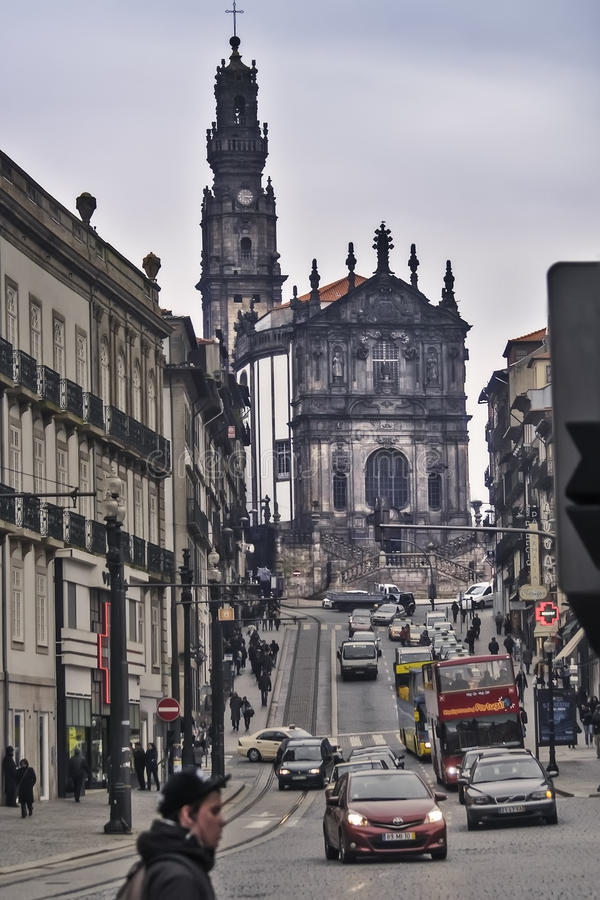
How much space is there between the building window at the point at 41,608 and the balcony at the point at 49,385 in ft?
15.7

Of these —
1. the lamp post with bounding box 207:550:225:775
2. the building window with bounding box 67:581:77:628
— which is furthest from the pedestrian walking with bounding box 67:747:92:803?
the building window with bounding box 67:581:77:628

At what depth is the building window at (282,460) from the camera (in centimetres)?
18738

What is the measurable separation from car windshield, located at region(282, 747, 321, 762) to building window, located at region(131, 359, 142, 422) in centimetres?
1373

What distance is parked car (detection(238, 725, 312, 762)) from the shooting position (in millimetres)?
71750

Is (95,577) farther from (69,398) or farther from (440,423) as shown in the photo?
(440,423)

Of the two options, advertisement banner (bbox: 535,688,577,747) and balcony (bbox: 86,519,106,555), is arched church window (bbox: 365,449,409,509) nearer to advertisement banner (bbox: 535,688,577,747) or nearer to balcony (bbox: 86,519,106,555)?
balcony (bbox: 86,519,106,555)

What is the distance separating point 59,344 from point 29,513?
718 centimetres

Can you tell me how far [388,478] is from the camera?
183 meters

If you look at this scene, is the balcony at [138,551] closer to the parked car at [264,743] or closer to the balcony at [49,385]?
the parked car at [264,743]

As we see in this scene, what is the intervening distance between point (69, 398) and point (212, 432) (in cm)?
5122

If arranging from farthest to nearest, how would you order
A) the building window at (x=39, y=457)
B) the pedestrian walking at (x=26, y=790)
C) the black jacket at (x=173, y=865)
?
the building window at (x=39, y=457) < the pedestrian walking at (x=26, y=790) < the black jacket at (x=173, y=865)

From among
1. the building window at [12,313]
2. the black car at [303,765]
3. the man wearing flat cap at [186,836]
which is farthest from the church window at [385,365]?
the man wearing flat cap at [186,836]

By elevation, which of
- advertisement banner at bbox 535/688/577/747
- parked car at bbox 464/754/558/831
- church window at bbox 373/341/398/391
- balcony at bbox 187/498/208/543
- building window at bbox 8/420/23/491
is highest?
church window at bbox 373/341/398/391

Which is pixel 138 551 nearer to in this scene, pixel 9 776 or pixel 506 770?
pixel 9 776
